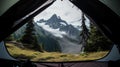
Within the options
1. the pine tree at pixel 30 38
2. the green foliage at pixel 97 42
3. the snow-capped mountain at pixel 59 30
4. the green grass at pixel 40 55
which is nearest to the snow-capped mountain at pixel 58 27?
the snow-capped mountain at pixel 59 30

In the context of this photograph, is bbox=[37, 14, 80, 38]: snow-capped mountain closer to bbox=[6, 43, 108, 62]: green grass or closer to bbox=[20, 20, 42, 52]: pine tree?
bbox=[20, 20, 42, 52]: pine tree

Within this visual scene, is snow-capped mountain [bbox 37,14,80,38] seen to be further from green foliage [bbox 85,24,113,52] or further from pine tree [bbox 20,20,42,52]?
green foliage [bbox 85,24,113,52]

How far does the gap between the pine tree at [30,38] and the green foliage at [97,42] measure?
2513mm

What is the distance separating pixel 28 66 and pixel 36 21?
10.3 metres

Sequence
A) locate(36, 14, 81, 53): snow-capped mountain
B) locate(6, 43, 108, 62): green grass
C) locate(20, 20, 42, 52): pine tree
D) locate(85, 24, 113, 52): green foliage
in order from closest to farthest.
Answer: locate(6, 43, 108, 62): green grass
locate(85, 24, 113, 52): green foliage
locate(20, 20, 42, 52): pine tree
locate(36, 14, 81, 53): snow-capped mountain

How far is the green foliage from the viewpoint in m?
8.80

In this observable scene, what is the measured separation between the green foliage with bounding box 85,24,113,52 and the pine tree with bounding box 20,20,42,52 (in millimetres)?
2513

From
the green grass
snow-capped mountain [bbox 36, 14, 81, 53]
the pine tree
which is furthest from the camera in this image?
snow-capped mountain [bbox 36, 14, 81, 53]

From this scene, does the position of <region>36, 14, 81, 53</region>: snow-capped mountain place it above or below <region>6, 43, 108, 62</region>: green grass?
above

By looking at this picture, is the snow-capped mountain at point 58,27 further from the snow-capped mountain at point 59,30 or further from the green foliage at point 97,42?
the green foliage at point 97,42

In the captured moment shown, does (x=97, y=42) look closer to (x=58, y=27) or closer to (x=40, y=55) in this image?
(x=40, y=55)

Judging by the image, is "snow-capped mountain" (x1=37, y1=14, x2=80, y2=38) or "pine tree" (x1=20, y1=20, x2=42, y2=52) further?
"snow-capped mountain" (x1=37, y1=14, x2=80, y2=38)

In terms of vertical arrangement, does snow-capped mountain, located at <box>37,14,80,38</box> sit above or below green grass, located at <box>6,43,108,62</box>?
above

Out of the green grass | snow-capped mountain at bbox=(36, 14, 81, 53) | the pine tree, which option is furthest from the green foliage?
the pine tree
